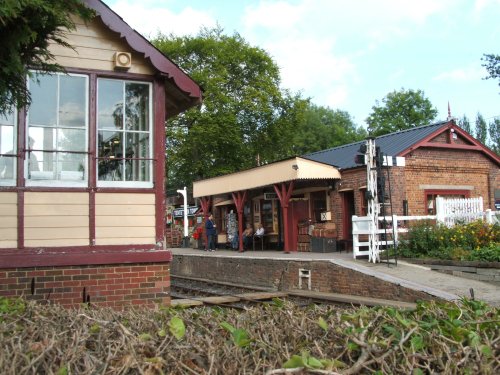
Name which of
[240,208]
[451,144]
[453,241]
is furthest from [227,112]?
[453,241]

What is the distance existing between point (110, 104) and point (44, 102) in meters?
0.93

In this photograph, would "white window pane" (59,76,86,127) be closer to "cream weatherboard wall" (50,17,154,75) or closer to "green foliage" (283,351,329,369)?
"cream weatherboard wall" (50,17,154,75)

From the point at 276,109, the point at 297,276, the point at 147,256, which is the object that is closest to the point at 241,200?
the point at 297,276

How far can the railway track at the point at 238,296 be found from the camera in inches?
331

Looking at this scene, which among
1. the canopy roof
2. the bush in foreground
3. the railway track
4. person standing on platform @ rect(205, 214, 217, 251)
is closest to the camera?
the bush in foreground

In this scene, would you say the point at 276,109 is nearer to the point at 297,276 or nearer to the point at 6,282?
the point at 297,276

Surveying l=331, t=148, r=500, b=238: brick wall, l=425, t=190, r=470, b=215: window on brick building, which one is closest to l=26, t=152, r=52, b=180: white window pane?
l=331, t=148, r=500, b=238: brick wall

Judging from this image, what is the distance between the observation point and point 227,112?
3662 cm

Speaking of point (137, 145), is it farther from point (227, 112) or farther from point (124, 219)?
point (227, 112)

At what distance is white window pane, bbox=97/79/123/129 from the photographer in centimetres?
796

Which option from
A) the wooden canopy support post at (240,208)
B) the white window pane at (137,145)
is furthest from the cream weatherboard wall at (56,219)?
the wooden canopy support post at (240,208)

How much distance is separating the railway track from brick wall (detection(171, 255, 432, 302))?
0.46 m

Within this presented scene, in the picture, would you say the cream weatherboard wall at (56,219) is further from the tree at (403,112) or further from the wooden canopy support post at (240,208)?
the tree at (403,112)

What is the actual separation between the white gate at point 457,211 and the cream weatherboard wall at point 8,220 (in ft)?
35.7
